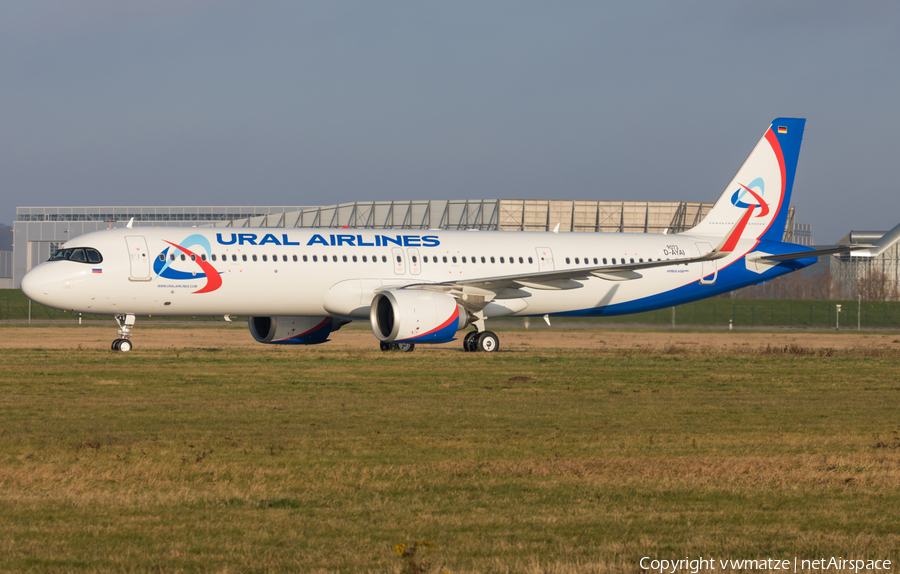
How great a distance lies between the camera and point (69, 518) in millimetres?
7844

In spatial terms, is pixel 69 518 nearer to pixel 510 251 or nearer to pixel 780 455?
pixel 780 455

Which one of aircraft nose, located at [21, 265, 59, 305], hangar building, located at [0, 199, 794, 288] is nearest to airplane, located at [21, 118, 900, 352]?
aircraft nose, located at [21, 265, 59, 305]

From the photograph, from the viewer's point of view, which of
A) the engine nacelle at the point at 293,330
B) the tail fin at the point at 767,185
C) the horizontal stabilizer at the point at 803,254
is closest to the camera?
the engine nacelle at the point at 293,330

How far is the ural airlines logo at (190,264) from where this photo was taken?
27.1 m

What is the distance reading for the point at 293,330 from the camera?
31.0 meters

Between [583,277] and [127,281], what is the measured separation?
13.1m

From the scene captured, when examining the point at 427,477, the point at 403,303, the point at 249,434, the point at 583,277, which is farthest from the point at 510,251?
the point at 427,477

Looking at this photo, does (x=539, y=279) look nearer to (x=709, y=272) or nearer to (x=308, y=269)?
(x=308, y=269)

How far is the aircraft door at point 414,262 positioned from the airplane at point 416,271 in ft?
0.11

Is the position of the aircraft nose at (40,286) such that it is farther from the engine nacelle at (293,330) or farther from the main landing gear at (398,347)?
the main landing gear at (398,347)

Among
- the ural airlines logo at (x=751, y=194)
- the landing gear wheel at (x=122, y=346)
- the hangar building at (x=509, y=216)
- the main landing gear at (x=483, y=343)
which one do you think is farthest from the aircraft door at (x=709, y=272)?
the hangar building at (x=509, y=216)

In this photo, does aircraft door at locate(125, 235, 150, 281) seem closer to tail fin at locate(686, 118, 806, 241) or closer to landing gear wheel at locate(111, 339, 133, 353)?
landing gear wheel at locate(111, 339, 133, 353)

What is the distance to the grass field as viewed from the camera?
7.02 metres

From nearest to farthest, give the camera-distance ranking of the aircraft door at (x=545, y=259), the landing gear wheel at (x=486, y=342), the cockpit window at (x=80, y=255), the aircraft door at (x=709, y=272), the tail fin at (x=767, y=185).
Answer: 1. the cockpit window at (x=80, y=255)
2. the landing gear wheel at (x=486, y=342)
3. the aircraft door at (x=545, y=259)
4. the aircraft door at (x=709, y=272)
5. the tail fin at (x=767, y=185)
